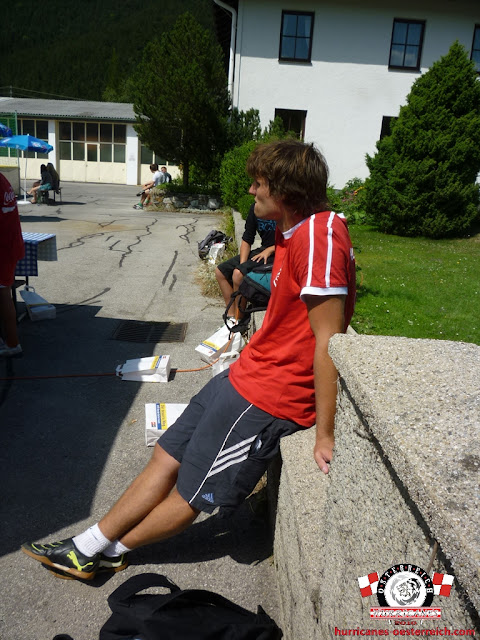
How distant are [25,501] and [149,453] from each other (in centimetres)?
84

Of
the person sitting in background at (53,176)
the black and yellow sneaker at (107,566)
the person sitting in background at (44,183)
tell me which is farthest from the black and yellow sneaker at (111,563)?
the person sitting in background at (53,176)

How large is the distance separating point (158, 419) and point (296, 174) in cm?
204

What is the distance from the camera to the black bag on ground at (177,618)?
193 cm

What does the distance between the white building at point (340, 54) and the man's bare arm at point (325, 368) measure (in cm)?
1831

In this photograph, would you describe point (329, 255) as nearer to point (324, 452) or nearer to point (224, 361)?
point (324, 452)

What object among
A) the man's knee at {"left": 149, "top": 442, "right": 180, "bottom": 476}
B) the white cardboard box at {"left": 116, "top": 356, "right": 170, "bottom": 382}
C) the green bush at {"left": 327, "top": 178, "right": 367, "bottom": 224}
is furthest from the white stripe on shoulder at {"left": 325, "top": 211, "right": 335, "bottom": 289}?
the green bush at {"left": 327, "top": 178, "right": 367, "bottom": 224}

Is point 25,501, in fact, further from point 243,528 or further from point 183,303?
point 183,303

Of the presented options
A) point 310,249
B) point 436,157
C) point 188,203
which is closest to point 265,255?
point 310,249

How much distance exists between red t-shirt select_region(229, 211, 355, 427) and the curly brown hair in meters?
0.13

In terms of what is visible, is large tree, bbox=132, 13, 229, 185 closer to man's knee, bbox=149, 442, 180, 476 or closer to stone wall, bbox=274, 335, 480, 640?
man's knee, bbox=149, 442, 180, 476

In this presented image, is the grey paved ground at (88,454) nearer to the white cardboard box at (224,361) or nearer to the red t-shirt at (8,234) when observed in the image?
the white cardboard box at (224,361)

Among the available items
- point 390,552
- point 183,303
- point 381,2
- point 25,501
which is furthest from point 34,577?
point 381,2

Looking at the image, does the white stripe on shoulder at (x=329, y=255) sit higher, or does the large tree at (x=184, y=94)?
the large tree at (x=184, y=94)

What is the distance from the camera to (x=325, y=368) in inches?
84.0
